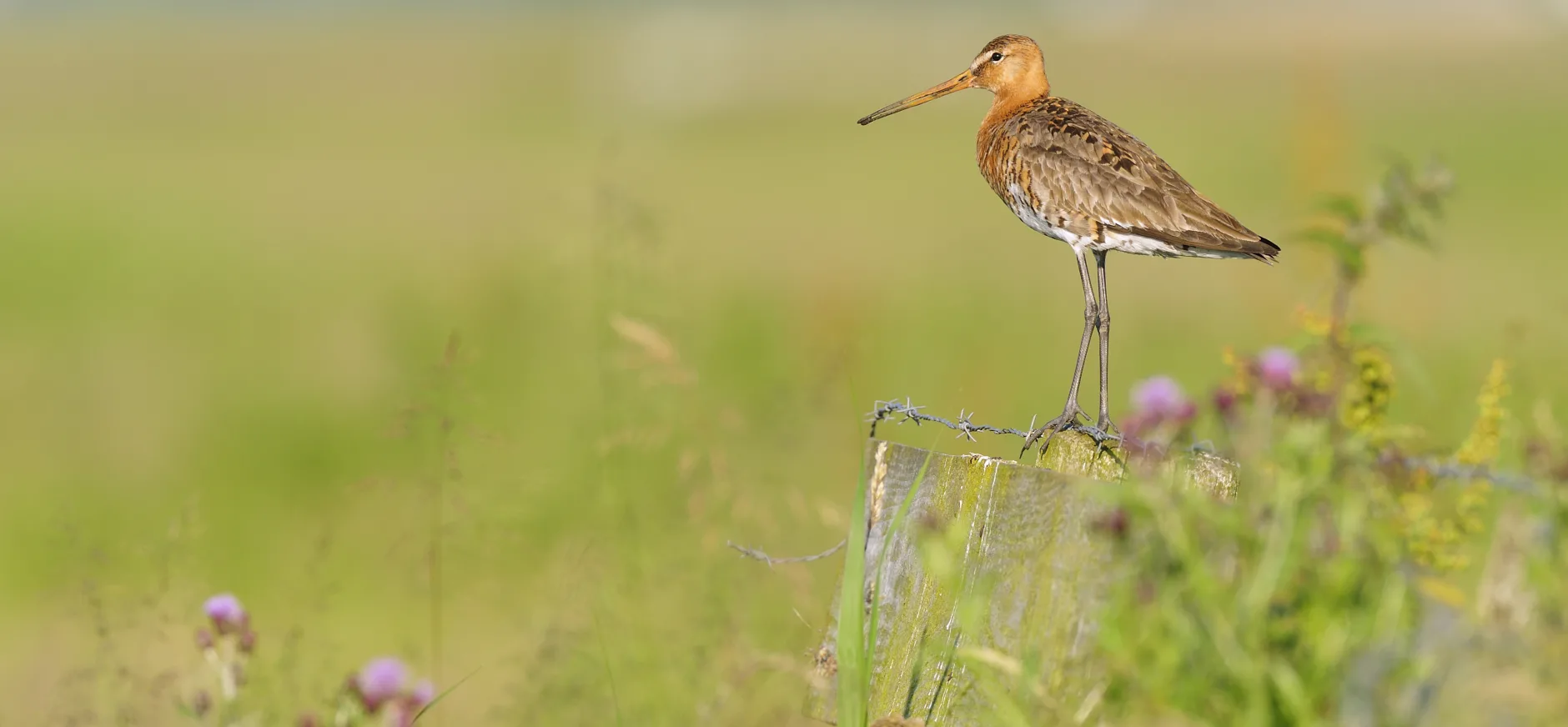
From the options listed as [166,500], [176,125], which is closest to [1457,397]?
[166,500]

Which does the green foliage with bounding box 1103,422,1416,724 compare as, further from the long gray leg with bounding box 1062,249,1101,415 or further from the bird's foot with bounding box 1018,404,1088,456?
the long gray leg with bounding box 1062,249,1101,415

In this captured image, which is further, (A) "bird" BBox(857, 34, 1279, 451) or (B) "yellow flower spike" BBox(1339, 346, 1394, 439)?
(A) "bird" BBox(857, 34, 1279, 451)

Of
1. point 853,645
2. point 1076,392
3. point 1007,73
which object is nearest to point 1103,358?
point 1076,392

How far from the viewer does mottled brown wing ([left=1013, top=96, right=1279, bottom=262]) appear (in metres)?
4.80

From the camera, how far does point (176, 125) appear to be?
134ft

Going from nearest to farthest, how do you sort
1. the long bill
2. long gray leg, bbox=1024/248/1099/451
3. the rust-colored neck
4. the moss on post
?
the moss on post < long gray leg, bbox=1024/248/1099/451 < the long bill < the rust-colored neck

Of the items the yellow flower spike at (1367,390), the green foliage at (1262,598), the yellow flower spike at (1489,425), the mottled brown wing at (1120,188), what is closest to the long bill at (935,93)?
the mottled brown wing at (1120,188)

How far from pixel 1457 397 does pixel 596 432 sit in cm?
438

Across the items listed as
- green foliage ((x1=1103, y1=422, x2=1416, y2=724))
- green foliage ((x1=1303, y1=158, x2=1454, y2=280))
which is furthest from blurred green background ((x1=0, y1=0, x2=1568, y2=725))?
green foliage ((x1=1103, y1=422, x2=1416, y2=724))

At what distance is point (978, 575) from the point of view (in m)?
3.10

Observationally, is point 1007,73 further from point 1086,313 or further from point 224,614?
point 224,614

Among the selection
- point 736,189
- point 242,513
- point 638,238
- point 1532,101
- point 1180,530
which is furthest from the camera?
point 1532,101

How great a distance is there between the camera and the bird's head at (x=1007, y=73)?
19.5 feet

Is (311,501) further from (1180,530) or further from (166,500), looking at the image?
(1180,530)
